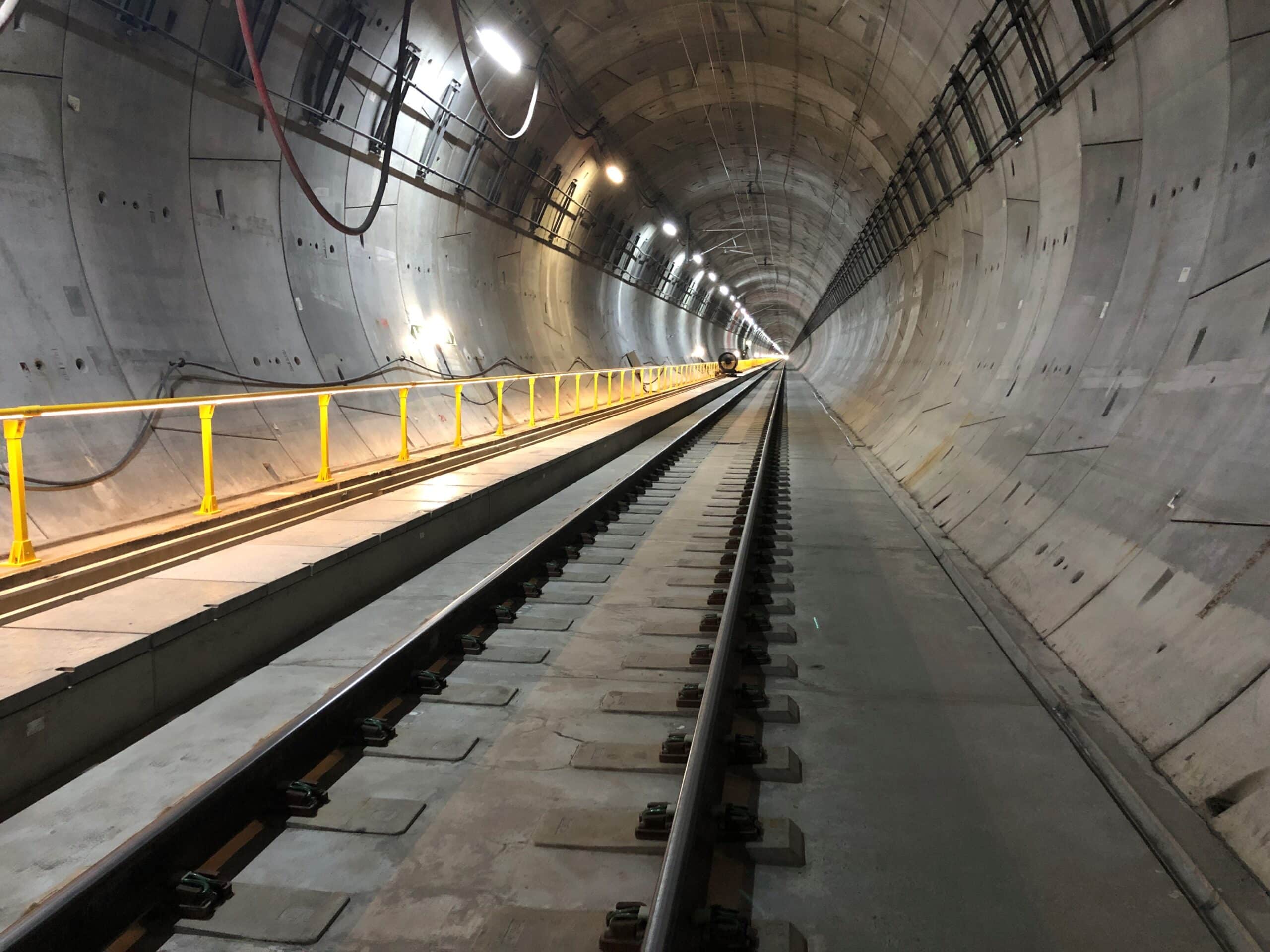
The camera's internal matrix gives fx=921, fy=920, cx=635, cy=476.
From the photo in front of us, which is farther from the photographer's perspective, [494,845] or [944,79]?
[944,79]

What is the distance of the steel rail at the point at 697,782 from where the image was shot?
99.8 inches

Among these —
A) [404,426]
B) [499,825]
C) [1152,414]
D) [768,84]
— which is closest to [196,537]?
[404,426]

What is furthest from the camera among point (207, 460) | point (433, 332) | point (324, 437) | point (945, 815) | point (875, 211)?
point (875, 211)

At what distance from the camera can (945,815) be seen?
11.9 ft

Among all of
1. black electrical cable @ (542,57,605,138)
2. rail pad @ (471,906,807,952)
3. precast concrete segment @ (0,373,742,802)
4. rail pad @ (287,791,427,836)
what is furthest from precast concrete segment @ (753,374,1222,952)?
black electrical cable @ (542,57,605,138)

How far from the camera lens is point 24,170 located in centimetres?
812

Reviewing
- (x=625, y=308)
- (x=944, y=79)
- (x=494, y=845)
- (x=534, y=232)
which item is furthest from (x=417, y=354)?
(x=625, y=308)

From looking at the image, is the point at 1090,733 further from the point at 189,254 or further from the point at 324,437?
the point at 189,254

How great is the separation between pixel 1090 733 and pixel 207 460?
6539 millimetres

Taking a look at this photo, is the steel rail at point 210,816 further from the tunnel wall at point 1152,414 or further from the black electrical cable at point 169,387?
Result: the black electrical cable at point 169,387

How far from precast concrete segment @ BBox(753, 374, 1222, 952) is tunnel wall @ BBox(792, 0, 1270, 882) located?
16.4 inches

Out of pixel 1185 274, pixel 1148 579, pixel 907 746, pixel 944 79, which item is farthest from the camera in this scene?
pixel 944 79

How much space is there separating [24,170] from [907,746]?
28.3 feet

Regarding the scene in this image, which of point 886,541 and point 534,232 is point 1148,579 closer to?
point 886,541
